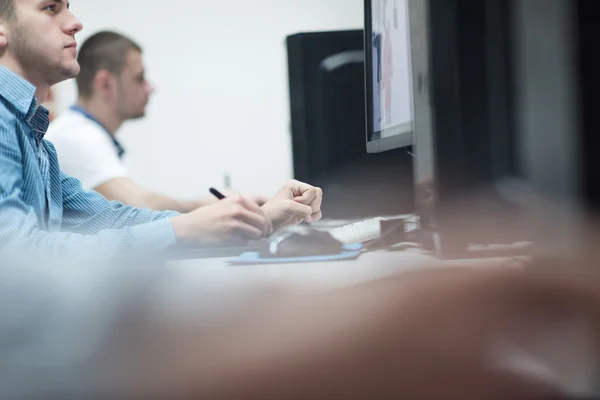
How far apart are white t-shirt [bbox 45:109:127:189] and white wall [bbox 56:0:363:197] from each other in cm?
128

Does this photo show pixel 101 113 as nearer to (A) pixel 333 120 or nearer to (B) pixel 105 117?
(B) pixel 105 117

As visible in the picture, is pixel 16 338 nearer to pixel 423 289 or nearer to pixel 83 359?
pixel 83 359

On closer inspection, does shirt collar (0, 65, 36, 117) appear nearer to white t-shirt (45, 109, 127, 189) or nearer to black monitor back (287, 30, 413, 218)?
black monitor back (287, 30, 413, 218)

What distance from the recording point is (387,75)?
834 millimetres

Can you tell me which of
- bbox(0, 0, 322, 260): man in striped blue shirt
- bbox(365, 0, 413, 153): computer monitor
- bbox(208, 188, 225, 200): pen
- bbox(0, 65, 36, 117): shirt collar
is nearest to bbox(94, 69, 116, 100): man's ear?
bbox(0, 0, 322, 260): man in striped blue shirt

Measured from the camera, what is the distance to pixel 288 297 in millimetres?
328

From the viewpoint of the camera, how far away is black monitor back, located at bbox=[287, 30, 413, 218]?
131 centimetres

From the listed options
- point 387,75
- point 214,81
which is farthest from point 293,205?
point 214,81

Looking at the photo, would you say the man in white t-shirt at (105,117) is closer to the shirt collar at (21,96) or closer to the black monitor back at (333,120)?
the black monitor back at (333,120)

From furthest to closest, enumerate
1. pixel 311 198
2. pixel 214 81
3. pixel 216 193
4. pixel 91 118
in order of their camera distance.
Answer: pixel 214 81, pixel 91 118, pixel 311 198, pixel 216 193

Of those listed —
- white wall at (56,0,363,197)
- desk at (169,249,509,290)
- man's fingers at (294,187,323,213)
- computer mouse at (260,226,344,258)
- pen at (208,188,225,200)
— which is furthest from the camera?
white wall at (56,0,363,197)

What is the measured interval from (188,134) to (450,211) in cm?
293

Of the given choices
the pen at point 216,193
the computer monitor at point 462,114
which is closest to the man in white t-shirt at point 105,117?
the pen at point 216,193

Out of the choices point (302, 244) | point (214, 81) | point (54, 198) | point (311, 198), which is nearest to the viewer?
point (302, 244)
